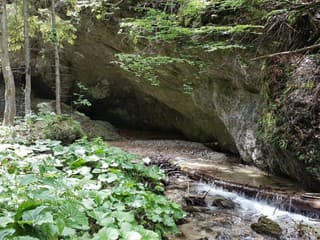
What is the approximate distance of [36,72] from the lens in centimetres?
1340

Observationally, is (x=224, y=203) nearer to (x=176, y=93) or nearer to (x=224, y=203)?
(x=224, y=203)

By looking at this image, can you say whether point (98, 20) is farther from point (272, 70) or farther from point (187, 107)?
point (272, 70)

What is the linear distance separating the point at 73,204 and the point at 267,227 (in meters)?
2.81

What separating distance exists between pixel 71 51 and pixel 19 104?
3.61 m

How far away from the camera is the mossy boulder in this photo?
4.08 m

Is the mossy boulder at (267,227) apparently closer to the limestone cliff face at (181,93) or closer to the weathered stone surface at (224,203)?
the weathered stone surface at (224,203)

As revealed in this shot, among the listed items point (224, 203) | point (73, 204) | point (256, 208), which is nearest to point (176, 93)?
point (224, 203)

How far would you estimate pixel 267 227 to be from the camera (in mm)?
4180

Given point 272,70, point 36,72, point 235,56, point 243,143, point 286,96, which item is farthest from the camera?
point 36,72

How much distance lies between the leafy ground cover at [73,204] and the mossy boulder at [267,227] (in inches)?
42.9

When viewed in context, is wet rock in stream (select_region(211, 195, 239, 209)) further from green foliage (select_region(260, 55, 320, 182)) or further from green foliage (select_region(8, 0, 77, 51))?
green foliage (select_region(8, 0, 77, 51))

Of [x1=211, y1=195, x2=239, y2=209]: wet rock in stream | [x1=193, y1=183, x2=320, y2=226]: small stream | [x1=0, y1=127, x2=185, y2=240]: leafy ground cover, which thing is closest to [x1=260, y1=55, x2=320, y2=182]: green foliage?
[x1=193, y1=183, x2=320, y2=226]: small stream

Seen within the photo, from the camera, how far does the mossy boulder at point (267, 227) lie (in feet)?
13.4

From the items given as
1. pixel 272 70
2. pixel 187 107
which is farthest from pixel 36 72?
pixel 272 70
